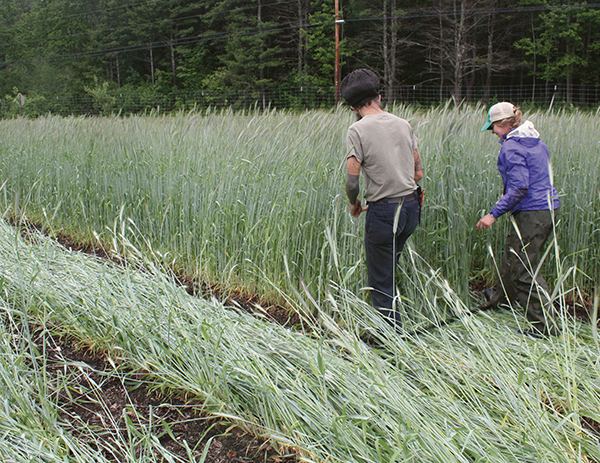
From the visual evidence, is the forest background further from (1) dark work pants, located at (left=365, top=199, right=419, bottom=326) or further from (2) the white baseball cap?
(1) dark work pants, located at (left=365, top=199, right=419, bottom=326)

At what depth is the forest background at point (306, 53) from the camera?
22.7 meters

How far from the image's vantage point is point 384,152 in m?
2.35

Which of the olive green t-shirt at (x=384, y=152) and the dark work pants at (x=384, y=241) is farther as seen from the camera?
the dark work pants at (x=384, y=241)

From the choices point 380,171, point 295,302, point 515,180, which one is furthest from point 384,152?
point 295,302

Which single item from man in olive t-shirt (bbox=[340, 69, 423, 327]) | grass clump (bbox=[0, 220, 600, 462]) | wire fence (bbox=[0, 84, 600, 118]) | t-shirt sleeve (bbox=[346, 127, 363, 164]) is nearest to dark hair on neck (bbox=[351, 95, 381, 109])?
man in olive t-shirt (bbox=[340, 69, 423, 327])

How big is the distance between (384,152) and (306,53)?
28.5 m

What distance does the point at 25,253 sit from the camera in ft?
10.3

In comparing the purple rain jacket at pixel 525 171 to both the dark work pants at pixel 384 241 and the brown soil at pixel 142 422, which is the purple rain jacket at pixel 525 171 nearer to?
the dark work pants at pixel 384 241

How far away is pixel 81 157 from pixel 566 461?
5.13 m

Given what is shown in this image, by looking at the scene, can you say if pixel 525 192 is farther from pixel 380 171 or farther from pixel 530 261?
pixel 380 171

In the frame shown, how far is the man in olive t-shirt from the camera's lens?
92.0 inches

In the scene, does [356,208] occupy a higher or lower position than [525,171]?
lower

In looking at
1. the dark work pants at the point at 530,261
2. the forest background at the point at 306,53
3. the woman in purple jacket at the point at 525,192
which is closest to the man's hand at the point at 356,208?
the woman in purple jacket at the point at 525,192

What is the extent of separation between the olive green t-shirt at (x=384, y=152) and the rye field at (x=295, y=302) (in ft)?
0.81
